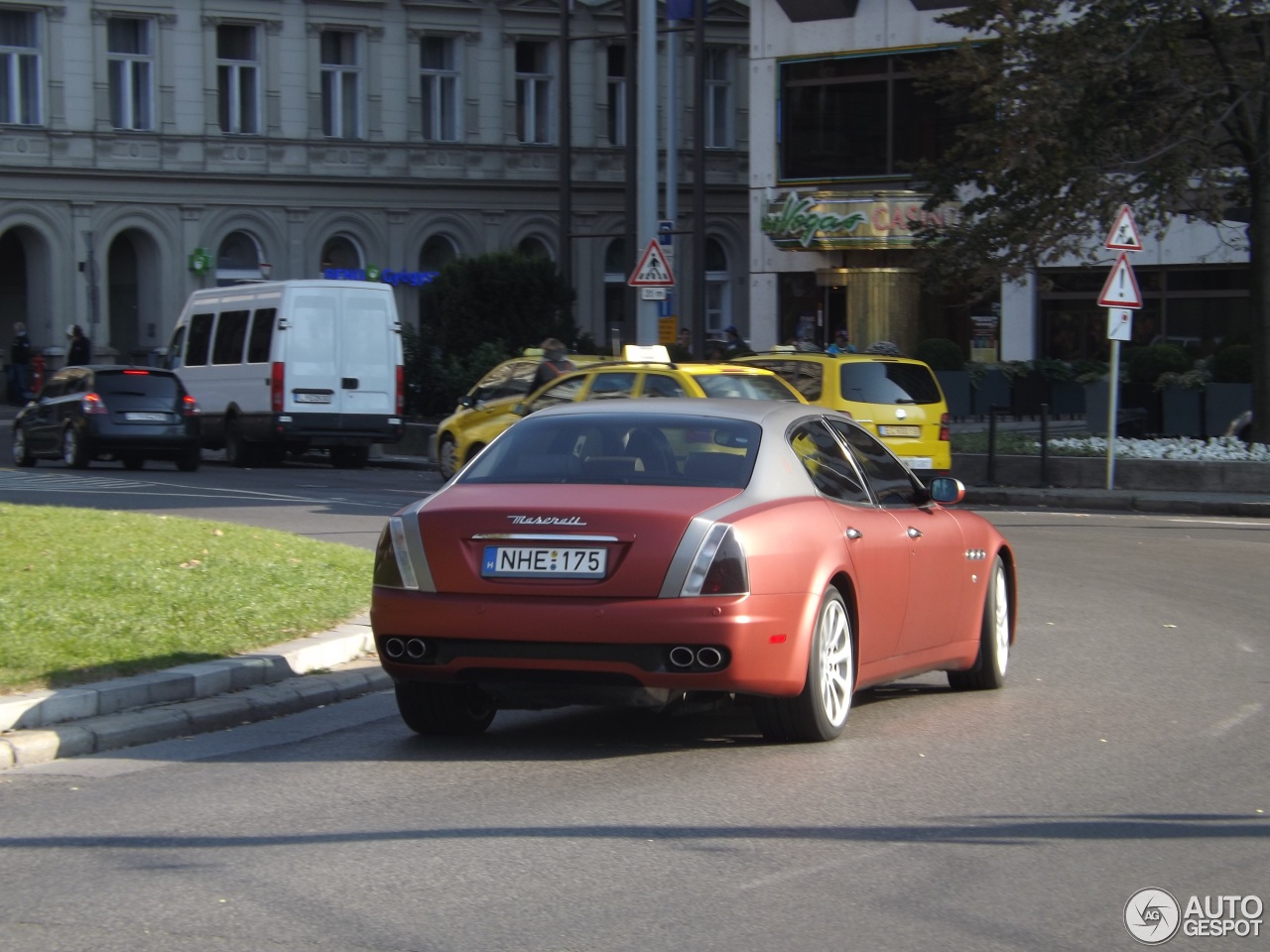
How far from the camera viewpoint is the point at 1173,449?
24.5 metres

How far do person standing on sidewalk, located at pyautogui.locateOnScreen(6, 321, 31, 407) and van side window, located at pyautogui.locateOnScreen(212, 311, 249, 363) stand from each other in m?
16.2

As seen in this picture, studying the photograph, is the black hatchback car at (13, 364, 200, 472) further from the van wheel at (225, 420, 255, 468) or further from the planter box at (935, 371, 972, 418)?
the planter box at (935, 371, 972, 418)

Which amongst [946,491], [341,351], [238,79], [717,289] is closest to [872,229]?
[717,289]

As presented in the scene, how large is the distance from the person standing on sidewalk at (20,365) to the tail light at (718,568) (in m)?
39.4

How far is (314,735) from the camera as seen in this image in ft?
26.8

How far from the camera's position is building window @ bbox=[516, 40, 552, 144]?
5284 cm

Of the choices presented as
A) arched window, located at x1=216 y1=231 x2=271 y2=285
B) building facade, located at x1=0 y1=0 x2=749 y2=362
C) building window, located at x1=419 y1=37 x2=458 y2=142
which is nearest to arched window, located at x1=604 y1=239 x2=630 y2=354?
building facade, located at x1=0 y1=0 x2=749 y2=362

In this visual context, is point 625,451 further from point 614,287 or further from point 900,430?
point 614,287

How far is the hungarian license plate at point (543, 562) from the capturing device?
7.21 m

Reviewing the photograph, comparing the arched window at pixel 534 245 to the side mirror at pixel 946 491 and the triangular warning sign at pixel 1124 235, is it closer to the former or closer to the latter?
the triangular warning sign at pixel 1124 235

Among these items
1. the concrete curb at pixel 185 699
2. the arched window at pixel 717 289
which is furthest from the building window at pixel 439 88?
the concrete curb at pixel 185 699

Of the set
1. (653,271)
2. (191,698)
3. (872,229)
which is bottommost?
(191,698)

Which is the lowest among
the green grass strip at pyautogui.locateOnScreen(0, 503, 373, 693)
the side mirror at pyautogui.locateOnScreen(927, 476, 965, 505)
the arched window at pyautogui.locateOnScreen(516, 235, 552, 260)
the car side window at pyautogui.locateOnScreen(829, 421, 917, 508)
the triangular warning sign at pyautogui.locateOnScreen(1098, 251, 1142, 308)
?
the green grass strip at pyautogui.locateOnScreen(0, 503, 373, 693)

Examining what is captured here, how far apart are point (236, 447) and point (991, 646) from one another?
21281mm
